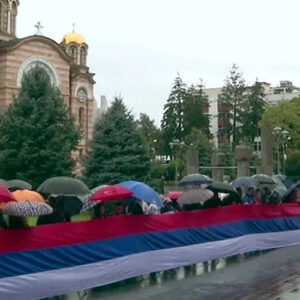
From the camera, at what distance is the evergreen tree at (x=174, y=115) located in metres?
79.5

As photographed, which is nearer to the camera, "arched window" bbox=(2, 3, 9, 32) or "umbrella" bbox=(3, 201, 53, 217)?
"umbrella" bbox=(3, 201, 53, 217)

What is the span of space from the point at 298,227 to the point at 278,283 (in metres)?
4.95

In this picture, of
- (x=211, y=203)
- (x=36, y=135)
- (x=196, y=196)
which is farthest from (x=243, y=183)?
(x=36, y=135)

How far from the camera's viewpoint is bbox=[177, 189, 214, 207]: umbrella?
12312 millimetres

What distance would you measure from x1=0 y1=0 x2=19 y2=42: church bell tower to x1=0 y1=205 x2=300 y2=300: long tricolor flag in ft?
150

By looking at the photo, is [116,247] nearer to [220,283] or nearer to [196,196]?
[220,283]

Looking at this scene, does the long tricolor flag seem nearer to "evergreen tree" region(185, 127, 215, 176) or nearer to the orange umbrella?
the orange umbrella

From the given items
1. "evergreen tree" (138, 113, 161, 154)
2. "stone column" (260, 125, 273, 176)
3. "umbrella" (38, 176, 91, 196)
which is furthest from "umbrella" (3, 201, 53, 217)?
"evergreen tree" (138, 113, 161, 154)

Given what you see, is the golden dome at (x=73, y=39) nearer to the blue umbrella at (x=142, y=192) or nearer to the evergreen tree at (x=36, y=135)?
the evergreen tree at (x=36, y=135)

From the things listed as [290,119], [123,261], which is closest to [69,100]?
[290,119]

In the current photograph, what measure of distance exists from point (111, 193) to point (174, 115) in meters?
70.1

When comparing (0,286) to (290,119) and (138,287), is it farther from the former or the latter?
(290,119)

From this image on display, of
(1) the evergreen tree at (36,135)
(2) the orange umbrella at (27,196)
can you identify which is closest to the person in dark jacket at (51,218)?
(2) the orange umbrella at (27,196)

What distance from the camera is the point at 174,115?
263 ft
